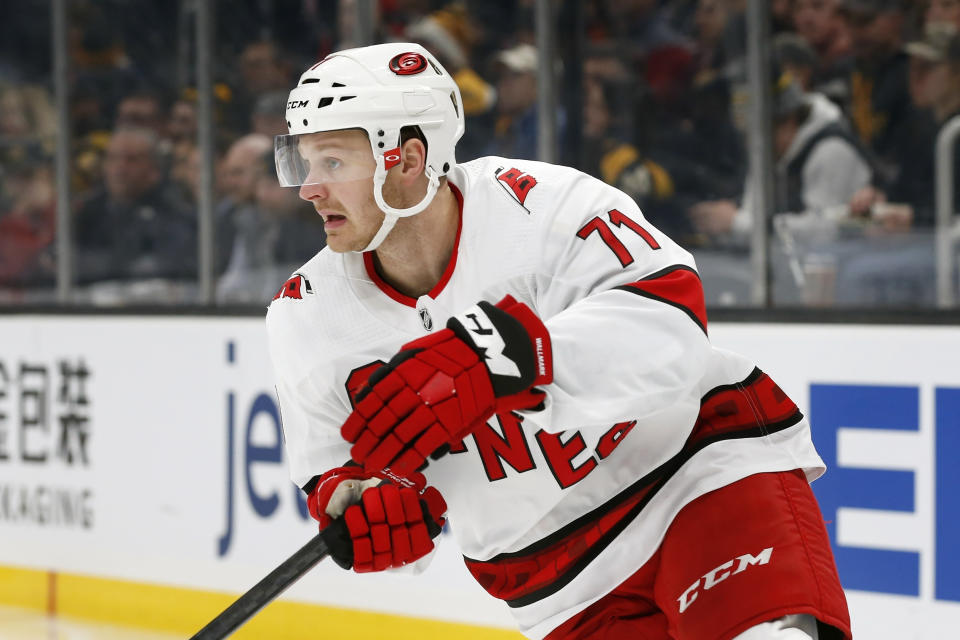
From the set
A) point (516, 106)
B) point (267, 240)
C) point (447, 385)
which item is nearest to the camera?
point (447, 385)

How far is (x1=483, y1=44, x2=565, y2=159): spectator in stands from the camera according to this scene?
11.1 ft

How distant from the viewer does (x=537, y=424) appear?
5.73ft

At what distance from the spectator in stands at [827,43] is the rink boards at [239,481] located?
55cm

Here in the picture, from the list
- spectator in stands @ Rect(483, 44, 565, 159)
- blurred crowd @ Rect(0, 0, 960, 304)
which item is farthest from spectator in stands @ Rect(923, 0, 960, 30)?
spectator in stands @ Rect(483, 44, 565, 159)

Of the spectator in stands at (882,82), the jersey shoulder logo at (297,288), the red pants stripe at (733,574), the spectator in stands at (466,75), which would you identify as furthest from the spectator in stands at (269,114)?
the red pants stripe at (733,574)

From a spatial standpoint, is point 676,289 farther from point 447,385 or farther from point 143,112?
Result: point 143,112

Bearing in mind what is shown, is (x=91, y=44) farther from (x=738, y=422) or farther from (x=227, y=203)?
(x=738, y=422)

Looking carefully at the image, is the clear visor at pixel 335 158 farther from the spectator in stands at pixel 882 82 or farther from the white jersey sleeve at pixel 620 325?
the spectator in stands at pixel 882 82

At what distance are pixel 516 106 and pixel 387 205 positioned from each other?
1702 millimetres

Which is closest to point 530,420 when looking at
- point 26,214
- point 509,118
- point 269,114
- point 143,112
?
point 509,118

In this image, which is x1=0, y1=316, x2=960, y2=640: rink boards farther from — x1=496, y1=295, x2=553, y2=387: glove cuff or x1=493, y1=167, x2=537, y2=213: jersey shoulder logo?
x1=496, y1=295, x2=553, y2=387: glove cuff

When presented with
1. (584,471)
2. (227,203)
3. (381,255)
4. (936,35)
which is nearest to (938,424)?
(936,35)

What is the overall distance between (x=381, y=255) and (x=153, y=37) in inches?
98.6

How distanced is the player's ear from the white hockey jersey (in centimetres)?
10
